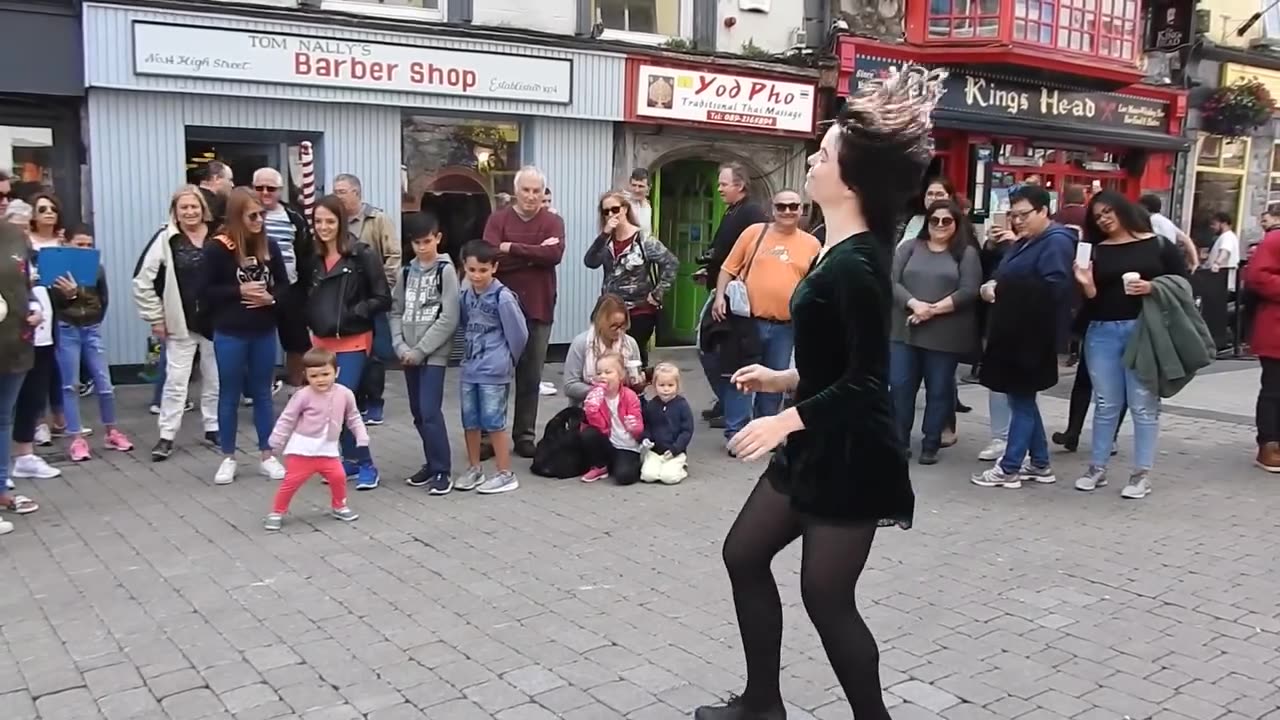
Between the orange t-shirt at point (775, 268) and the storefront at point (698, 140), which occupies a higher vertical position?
the storefront at point (698, 140)

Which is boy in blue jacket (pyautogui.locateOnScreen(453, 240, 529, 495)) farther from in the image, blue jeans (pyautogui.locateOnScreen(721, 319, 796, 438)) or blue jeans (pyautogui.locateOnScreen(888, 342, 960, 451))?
blue jeans (pyautogui.locateOnScreen(888, 342, 960, 451))

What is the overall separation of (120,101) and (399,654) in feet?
23.9

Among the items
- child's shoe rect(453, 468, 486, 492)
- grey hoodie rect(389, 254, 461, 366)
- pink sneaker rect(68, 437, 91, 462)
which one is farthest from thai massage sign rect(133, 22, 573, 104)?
child's shoe rect(453, 468, 486, 492)

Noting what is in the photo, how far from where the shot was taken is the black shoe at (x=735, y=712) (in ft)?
11.4

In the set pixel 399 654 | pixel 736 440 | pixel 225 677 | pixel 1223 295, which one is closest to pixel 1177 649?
pixel 736 440

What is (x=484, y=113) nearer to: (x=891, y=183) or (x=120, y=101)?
(x=120, y=101)

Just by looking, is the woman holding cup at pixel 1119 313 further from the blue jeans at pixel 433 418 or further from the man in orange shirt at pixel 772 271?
the blue jeans at pixel 433 418

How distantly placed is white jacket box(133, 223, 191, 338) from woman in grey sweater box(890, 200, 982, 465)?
4.80 m

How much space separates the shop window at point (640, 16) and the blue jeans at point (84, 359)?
256 inches

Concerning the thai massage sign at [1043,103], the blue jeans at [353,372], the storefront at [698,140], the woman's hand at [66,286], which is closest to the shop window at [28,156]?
the woman's hand at [66,286]

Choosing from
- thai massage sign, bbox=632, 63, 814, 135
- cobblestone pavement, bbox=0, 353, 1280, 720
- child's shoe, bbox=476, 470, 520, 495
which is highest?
thai massage sign, bbox=632, 63, 814, 135

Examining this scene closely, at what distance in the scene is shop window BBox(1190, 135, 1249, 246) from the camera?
723 inches

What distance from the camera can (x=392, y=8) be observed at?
1092cm

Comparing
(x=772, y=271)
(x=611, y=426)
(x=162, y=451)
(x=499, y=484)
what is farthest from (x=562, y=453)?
(x=162, y=451)
